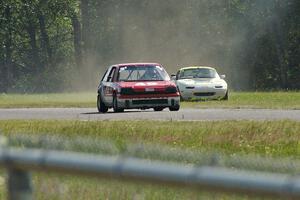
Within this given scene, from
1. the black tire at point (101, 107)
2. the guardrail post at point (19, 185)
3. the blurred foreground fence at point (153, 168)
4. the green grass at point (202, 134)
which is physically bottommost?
the black tire at point (101, 107)

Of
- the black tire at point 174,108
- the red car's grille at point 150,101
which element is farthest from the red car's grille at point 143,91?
the black tire at point 174,108

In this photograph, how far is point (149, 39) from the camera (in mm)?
82938

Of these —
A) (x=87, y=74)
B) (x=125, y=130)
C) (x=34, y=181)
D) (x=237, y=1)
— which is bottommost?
(x=87, y=74)

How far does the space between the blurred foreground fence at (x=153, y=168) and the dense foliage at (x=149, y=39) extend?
7044cm

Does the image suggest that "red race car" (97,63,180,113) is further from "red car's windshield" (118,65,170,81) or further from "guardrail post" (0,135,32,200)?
"guardrail post" (0,135,32,200)

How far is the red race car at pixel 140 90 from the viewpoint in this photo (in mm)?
29906

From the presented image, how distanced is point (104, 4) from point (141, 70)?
178 ft

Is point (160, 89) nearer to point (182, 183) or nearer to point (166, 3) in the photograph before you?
point (182, 183)

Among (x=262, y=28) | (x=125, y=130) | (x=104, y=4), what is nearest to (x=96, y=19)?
(x=104, y=4)

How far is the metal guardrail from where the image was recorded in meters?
3.60

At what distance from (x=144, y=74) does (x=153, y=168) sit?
2730 cm

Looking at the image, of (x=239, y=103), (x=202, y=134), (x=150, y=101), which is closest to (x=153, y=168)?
(x=202, y=134)

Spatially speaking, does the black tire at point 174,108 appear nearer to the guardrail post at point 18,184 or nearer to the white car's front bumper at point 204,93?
the white car's front bumper at point 204,93

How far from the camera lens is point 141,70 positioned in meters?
31.2
